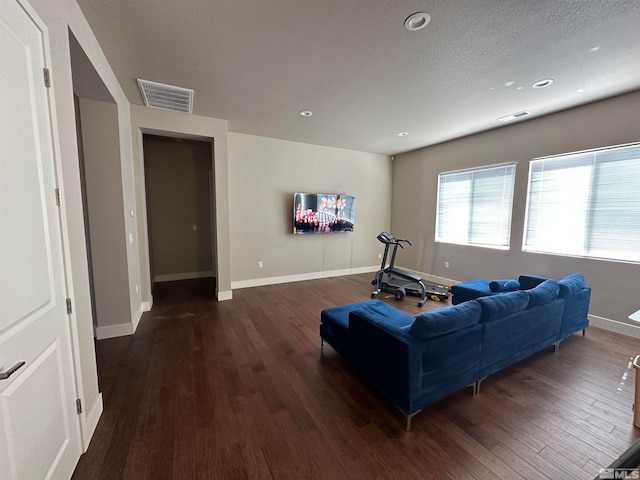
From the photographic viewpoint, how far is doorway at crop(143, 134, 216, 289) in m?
5.12

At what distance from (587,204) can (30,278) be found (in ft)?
17.9

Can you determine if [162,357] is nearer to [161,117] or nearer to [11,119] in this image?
[11,119]

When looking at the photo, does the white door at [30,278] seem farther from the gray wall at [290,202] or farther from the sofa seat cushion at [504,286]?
the sofa seat cushion at [504,286]

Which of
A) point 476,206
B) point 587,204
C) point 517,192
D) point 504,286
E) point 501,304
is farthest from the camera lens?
point 476,206

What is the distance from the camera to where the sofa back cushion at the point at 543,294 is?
2334 millimetres

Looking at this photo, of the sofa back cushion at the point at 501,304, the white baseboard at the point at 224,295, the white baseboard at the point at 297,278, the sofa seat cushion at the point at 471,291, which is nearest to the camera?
the sofa back cushion at the point at 501,304

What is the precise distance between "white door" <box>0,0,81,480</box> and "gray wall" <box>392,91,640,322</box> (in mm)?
5355

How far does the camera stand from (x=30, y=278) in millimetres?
1151

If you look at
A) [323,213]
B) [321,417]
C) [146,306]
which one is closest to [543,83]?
[323,213]

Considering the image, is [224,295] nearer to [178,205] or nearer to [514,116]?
[178,205]

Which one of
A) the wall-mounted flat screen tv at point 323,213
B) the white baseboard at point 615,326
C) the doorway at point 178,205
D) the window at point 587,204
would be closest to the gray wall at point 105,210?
the doorway at point 178,205

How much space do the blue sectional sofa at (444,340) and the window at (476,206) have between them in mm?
1978

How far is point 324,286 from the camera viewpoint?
514 cm

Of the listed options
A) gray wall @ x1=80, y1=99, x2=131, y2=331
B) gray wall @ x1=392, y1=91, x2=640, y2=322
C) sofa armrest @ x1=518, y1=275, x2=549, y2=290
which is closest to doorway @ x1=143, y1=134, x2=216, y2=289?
gray wall @ x1=80, y1=99, x2=131, y2=331
